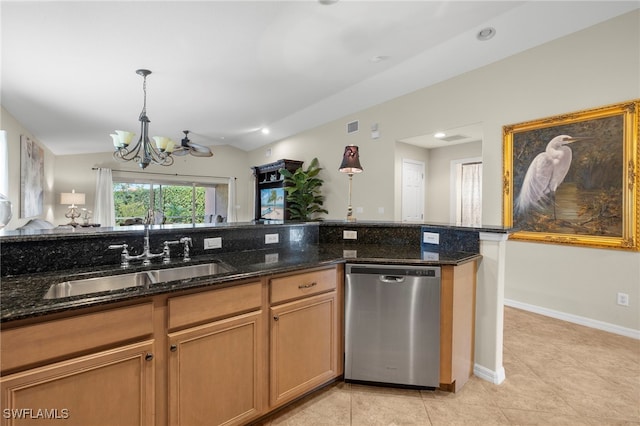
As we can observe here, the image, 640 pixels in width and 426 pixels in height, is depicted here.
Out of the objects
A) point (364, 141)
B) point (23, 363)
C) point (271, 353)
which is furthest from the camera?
point (364, 141)

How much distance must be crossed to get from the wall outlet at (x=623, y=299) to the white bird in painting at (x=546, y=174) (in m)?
1.08

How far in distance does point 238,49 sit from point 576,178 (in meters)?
3.89

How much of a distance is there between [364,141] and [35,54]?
14.2ft

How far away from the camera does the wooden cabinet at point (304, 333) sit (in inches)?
63.8

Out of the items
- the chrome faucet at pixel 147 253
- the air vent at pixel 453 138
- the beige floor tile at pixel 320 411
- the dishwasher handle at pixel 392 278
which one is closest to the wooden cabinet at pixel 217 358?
the beige floor tile at pixel 320 411

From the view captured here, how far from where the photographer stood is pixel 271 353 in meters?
1.59

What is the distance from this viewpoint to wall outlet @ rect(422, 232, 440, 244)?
235cm

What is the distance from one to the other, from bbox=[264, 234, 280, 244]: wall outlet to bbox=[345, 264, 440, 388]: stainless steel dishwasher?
74 cm

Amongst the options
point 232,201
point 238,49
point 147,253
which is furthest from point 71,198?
point 147,253

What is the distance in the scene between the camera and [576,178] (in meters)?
3.11

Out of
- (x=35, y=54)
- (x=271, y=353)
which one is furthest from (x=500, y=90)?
(x=35, y=54)

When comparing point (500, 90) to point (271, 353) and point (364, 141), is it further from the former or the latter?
point (271, 353)

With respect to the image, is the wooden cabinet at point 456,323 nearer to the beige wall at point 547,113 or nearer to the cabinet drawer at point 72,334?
the cabinet drawer at point 72,334

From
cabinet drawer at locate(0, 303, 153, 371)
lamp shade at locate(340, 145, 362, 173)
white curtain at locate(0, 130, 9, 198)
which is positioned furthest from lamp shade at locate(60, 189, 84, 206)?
cabinet drawer at locate(0, 303, 153, 371)
